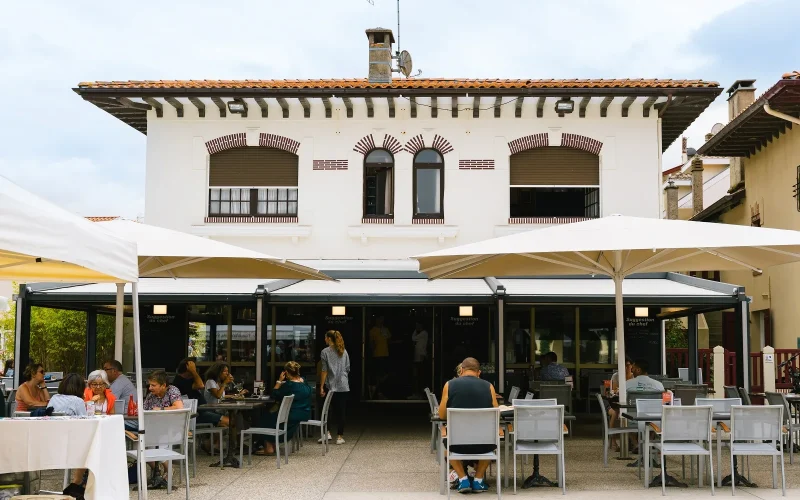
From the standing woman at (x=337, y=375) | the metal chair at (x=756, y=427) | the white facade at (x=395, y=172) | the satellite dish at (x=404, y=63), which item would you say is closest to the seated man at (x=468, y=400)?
the metal chair at (x=756, y=427)

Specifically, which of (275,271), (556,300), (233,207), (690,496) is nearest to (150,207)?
(233,207)

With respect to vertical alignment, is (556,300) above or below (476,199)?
below

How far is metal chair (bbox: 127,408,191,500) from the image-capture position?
9531 millimetres

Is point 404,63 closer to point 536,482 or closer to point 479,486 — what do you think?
point 536,482

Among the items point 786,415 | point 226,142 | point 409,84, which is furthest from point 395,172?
point 786,415

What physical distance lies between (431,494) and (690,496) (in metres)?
2.65

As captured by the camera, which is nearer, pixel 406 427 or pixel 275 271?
pixel 275 271

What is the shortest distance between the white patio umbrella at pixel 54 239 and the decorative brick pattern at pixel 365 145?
10186mm

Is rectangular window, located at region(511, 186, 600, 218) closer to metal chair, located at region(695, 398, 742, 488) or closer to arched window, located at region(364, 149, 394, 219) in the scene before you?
arched window, located at region(364, 149, 394, 219)

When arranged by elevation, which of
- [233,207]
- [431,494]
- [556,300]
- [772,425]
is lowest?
[431,494]

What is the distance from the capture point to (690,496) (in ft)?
31.6

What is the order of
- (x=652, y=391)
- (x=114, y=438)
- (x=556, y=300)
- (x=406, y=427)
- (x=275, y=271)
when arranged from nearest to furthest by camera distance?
(x=114, y=438) < (x=652, y=391) < (x=275, y=271) < (x=556, y=300) < (x=406, y=427)

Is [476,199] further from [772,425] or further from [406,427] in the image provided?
[772,425]

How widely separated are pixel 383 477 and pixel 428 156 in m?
8.76
